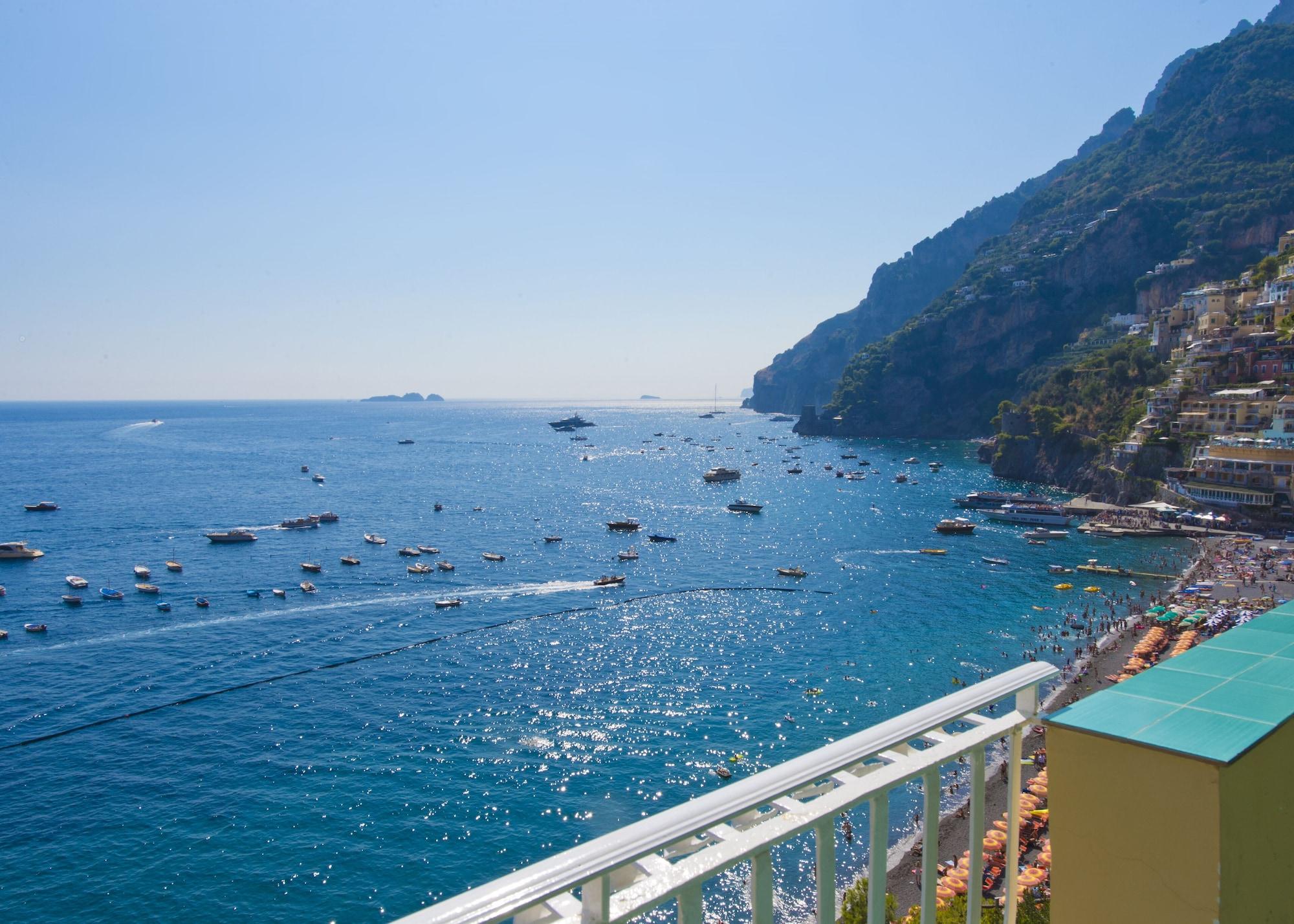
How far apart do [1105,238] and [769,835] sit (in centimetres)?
15997

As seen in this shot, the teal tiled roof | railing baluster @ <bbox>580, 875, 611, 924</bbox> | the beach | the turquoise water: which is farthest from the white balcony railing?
the turquoise water

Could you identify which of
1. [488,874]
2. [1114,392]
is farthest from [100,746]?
[1114,392]

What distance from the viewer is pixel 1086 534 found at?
211 ft

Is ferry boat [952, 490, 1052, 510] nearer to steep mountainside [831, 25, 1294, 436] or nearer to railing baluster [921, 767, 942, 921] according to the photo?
steep mountainside [831, 25, 1294, 436]

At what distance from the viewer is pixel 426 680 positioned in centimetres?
3500

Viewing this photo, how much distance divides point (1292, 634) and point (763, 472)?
111m

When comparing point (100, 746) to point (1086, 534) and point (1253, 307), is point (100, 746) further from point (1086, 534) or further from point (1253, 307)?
point (1253, 307)

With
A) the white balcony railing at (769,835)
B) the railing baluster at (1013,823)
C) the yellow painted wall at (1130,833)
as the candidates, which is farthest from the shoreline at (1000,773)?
the yellow painted wall at (1130,833)

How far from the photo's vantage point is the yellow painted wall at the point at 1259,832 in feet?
9.52

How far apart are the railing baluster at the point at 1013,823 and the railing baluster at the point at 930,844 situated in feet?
1.25

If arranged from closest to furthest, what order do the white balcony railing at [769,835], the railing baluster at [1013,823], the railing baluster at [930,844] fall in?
the white balcony railing at [769,835] < the railing baluster at [930,844] < the railing baluster at [1013,823]

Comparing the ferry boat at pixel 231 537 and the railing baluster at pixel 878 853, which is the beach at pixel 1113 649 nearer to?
the railing baluster at pixel 878 853

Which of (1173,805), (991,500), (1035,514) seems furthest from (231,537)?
(991,500)

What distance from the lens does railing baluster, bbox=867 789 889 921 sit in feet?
10.2
